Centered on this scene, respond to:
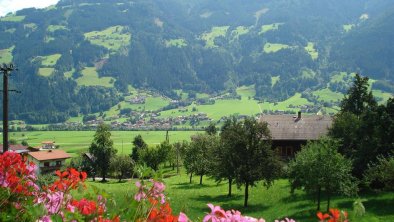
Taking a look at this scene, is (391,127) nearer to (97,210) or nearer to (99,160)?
(97,210)

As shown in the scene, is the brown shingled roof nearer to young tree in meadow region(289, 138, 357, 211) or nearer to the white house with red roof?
young tree in meadow region(289, 138, 357, 211)

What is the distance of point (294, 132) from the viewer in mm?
65875

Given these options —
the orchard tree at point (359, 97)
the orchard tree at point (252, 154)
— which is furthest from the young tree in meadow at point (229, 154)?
the orchard tree at point (359, 97)

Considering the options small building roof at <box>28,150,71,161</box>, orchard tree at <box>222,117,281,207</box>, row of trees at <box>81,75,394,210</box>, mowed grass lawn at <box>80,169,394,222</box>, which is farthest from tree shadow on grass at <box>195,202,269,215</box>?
small building roof at <box>28,150,71,161</box>

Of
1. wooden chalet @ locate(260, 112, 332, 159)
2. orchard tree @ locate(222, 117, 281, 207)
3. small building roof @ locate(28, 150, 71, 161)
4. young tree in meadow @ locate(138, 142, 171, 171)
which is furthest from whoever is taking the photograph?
small building roof @ locate(28, 150, 71, 161)

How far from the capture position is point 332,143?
34.0 m

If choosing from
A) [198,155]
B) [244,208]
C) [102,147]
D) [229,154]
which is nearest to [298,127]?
[198,155]

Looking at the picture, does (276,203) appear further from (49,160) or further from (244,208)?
(49,160)

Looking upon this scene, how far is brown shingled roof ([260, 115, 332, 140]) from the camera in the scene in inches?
2574

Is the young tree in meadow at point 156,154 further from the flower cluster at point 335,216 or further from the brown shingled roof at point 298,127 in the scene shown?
the flower cluster at point 335,216

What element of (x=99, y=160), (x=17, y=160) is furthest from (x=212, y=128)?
(x=17, y=160)

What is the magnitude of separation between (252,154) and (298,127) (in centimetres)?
2843

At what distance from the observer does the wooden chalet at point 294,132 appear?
65188 mm

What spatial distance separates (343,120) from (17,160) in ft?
138
